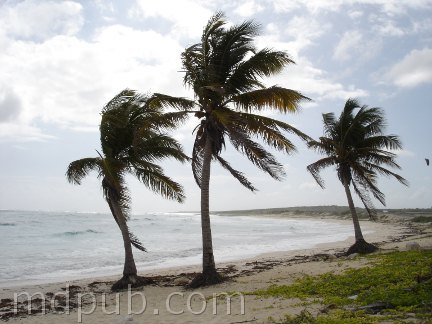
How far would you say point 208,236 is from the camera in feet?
39.1

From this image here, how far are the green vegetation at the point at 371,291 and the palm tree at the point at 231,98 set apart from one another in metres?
3.20

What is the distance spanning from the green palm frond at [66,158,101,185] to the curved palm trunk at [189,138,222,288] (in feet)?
11.1

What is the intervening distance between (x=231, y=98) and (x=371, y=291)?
6.98 metres

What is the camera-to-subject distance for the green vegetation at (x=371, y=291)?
6152 millimetres

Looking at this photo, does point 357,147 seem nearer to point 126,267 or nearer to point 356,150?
point 356,150

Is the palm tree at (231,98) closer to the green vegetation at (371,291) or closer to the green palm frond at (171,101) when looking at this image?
the green palm frond at (171,101)

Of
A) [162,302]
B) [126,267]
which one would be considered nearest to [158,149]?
[126,267]

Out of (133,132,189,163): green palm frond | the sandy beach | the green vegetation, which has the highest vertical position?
(133,132,189,163): green palm frond

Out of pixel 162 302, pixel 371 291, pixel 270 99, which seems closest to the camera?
pixel 371 291

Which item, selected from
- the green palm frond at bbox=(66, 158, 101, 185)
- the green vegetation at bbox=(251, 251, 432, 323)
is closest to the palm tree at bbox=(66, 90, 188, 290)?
the green palm frond at bbox=(66, 158, 101, 185)

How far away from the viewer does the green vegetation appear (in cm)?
615

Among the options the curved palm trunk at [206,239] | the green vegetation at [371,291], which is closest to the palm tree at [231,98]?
the curved palm trunk at [206,239]

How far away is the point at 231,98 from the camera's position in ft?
40.2

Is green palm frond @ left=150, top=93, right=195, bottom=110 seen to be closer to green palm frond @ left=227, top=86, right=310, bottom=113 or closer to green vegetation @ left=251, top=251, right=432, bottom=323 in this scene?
green palm frond @ left=227, top=86, right=310, bottom=113
